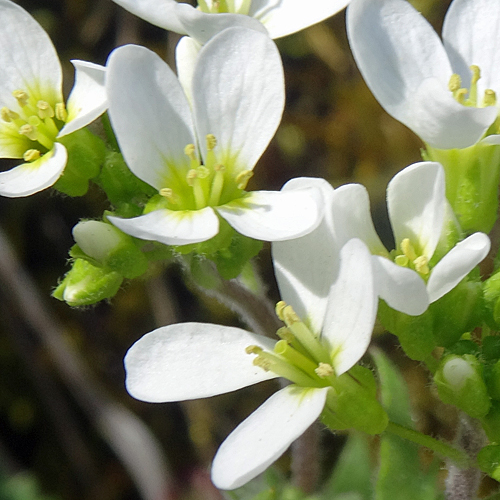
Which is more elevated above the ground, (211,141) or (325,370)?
(211,141)

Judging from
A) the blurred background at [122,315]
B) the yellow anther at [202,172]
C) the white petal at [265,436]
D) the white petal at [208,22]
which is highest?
the white petal at [208,22]

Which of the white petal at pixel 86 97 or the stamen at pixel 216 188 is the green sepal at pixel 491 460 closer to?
the stamen at pixel 216 188

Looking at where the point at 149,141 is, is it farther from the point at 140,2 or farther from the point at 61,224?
the point at 61,224

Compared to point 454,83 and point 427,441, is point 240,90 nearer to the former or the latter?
point 454,83

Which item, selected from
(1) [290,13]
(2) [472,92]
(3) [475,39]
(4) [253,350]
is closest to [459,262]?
(4) [253,350]

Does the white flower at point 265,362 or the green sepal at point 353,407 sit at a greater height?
the white flower at point 265,362

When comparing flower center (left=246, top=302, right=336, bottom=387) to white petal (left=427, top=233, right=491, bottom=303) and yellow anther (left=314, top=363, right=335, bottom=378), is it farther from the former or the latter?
white petal (left=427, top=233, right=491, bottom=303)

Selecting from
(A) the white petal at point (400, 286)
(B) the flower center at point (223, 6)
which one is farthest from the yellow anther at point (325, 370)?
(B) the flower center at point (223, 6)
